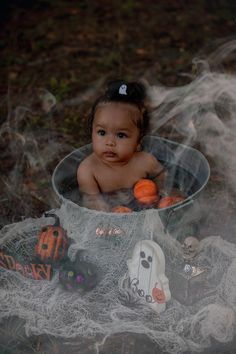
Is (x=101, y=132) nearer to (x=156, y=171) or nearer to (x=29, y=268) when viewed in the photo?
(x=156, y=171)

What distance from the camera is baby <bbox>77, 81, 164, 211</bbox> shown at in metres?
2.55

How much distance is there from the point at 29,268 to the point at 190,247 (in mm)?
705

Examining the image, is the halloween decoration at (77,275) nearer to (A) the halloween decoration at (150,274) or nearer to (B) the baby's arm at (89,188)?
(A) the halloween decoration at (150,274)

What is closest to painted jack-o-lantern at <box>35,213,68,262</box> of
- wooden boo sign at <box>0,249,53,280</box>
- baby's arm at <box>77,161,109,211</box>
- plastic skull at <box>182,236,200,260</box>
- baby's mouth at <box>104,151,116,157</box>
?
wooden boo sign at <box>0,249,53,280</box>

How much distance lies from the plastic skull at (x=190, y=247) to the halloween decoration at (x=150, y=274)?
0.49 feet

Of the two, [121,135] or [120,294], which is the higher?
[121,135]

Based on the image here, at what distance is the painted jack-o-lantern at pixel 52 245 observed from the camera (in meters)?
2.48

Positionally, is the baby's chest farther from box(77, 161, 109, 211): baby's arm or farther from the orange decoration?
the orange decoration

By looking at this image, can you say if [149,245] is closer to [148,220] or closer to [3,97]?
[148,220]

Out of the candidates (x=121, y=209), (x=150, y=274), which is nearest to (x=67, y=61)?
(x=121, y=209)

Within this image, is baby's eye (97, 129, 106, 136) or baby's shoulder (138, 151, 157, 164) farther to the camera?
baby's shoulder (138, 151, 157, 164)

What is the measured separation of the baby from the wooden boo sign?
411 mm

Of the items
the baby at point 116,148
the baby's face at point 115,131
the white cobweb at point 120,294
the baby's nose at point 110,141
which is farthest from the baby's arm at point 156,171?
the white cobweb at point 120,294

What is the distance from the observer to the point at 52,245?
2.48 metres
